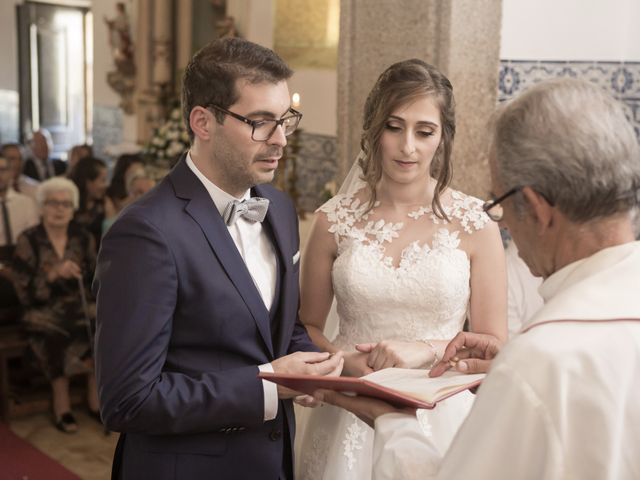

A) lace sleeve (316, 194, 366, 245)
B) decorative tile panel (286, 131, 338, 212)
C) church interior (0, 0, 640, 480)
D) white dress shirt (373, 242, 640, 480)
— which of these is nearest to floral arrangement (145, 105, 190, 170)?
church interior (0, 0, 640, 480)

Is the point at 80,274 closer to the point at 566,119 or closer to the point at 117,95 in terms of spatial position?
the point at 566,119

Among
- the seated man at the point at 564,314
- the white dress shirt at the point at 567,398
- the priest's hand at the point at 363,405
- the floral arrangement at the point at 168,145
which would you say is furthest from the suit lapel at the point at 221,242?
the floral arrangement at the point at 168,145

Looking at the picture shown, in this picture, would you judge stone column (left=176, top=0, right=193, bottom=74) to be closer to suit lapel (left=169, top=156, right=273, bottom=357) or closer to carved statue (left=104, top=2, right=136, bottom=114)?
carved statue (left=104, top=2, right=136, bottom=114)

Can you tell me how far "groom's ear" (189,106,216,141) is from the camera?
241cm

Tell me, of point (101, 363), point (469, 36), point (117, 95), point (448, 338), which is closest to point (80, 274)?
point (469, 36)

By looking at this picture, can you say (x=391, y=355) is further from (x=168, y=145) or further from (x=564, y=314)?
(x=168, y=145)

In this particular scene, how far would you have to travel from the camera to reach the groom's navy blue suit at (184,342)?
85.7 inches

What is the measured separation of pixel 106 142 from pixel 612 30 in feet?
28.0

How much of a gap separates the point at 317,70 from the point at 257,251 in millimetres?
5440

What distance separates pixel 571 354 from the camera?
157 centimetres

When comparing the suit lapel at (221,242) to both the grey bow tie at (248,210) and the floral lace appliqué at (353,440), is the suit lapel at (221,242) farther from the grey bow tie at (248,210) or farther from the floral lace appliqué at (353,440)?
the floral lace appliqué at (353,440)

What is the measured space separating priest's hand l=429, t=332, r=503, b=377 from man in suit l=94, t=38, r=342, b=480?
285 mm

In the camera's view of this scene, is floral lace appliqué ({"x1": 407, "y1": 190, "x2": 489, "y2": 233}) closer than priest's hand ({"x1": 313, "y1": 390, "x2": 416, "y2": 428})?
No

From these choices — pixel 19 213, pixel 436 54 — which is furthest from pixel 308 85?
pixel 436 54
